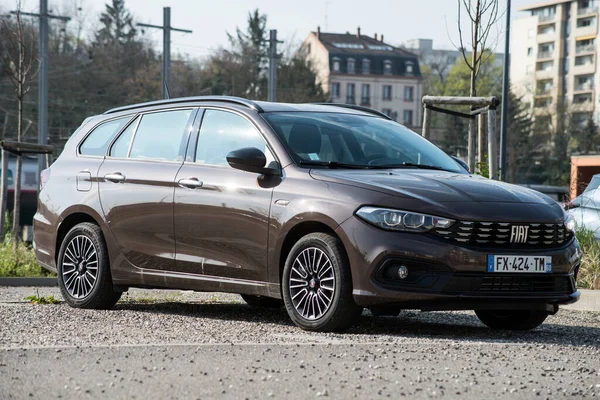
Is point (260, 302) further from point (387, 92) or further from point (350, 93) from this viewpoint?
point (387, 92)

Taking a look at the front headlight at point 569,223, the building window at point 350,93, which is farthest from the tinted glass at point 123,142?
the building window at point 350,93

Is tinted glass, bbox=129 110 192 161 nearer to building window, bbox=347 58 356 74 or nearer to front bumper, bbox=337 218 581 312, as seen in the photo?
front bumper, bbox=337 218 581 312

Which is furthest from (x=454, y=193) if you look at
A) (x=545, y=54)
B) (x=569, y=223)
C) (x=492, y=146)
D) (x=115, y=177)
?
(x=545, y=54)

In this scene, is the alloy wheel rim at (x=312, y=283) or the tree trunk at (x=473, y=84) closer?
the alloy wheel rim at (x=312, y=283)

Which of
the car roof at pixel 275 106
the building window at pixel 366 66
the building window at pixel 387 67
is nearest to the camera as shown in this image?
the car roof at pixel 275 106

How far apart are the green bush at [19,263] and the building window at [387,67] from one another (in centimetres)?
12240

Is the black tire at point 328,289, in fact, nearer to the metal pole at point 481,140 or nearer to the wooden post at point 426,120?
the metal pole at point 481,140

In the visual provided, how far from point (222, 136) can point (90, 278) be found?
1.77m

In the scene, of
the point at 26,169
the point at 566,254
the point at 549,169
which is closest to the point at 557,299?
the point at 566,254

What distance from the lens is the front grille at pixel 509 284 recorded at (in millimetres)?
7816

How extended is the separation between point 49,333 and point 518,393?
3519 mm

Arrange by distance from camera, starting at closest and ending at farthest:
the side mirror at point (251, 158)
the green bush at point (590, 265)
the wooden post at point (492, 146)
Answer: the side mirror at point (251, 158), the green bush at point (590, 265), the wooden post at point (492, 146)

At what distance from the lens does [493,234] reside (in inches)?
311

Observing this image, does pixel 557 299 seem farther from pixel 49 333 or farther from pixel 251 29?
pixel 251 29
